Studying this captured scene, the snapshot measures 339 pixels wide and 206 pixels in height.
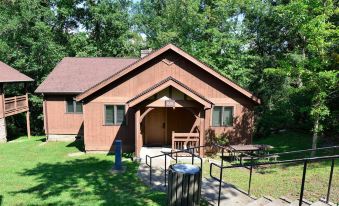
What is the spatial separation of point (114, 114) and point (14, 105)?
407 inches

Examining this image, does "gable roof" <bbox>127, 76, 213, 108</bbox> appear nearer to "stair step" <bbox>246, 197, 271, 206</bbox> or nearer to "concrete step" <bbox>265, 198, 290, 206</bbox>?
"stair step" <bbox>246, 197, 271, 206</bbox>

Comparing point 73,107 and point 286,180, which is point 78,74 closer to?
point 73,107

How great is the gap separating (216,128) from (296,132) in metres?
8.50

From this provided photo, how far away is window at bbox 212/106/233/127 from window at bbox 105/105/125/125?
5192 millimetres

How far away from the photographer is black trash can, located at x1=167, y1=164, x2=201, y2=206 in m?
6.79

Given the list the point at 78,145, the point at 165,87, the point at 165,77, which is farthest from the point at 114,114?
the point at 78,145

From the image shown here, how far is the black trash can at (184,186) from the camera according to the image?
6785 millimetres

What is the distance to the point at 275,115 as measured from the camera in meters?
21.2

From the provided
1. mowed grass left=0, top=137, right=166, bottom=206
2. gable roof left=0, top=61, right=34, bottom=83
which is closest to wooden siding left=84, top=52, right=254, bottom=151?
mowed grass left=0, top=137, right=166, bottom=206

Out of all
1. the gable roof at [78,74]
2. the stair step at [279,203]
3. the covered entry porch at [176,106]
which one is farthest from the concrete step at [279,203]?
the gable roof at [78,74]

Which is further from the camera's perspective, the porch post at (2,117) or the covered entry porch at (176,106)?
the porch post at (2,117)

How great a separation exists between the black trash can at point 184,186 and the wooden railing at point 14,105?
57.8ft

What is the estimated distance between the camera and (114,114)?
15.3m

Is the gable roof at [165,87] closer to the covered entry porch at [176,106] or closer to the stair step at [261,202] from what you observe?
the covered entry porch at [176,106]
